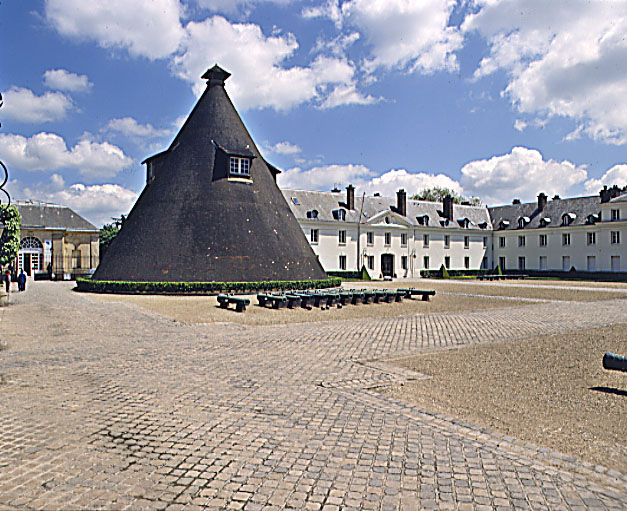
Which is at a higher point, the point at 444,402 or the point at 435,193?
the point at 435,193

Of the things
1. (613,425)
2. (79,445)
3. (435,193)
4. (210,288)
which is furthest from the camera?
(435,193)

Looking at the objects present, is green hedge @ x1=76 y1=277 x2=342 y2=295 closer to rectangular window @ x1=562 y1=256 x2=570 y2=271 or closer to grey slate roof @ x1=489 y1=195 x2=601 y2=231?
rectangular window @ x1=562 y1=256 x2=570 y2=271

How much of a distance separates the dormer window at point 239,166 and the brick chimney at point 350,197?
26222 mm

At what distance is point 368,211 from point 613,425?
49580 millimetres

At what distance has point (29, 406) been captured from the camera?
20.2 ft

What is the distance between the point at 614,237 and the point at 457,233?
54.9 feet

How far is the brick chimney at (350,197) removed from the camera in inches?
2096

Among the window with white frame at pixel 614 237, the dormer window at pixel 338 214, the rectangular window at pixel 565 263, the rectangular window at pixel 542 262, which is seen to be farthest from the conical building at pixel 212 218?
the rectangular window at pixel 542 262

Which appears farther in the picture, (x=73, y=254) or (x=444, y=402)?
(x=73, y=254)

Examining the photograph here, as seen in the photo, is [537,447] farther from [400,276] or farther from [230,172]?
[400,276]

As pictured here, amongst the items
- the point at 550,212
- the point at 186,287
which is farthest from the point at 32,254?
the point at 550,212

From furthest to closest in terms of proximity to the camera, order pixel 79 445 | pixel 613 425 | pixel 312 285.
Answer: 1. pixel 312 285
2. pixel 613 425
3. pixel 79 445

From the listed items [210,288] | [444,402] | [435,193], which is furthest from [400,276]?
[444,402]

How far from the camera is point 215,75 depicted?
96.9 ft
